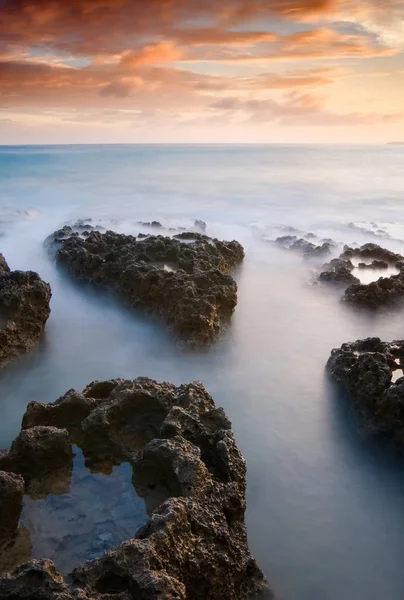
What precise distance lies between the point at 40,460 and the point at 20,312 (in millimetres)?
2599

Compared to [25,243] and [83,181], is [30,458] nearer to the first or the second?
[25,243]

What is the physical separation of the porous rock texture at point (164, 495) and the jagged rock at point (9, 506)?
0.70m

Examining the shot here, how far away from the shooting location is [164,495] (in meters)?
3.20

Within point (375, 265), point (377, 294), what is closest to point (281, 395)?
point (377, 294)

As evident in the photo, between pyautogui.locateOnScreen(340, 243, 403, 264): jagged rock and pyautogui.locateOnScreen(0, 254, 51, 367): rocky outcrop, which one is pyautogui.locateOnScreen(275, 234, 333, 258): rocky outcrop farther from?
pyautogui.locateOnScreen(0, 254, 51, 367): rocky outcrop

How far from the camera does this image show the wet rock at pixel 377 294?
7.14 meters

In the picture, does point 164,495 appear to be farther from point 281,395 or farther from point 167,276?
point 167,276

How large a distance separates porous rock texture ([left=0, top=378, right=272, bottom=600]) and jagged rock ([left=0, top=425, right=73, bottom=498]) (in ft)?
0.78

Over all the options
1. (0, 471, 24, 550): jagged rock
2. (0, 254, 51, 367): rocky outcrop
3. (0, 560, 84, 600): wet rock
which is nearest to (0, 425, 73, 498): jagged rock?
(0, 471, 24, 550): jagged rock

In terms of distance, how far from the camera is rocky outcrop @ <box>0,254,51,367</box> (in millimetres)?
5418

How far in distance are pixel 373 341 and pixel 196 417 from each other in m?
2.50

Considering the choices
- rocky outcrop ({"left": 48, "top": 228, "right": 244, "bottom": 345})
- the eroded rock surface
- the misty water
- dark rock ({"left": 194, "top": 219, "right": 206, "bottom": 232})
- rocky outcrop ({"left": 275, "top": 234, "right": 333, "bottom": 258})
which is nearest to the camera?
the misty water

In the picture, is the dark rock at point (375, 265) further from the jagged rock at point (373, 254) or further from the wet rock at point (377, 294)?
the wet rock at point (377, 294)

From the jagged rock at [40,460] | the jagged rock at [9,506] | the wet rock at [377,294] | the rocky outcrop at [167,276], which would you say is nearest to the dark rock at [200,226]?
the rocky outcrop at [167,276]
